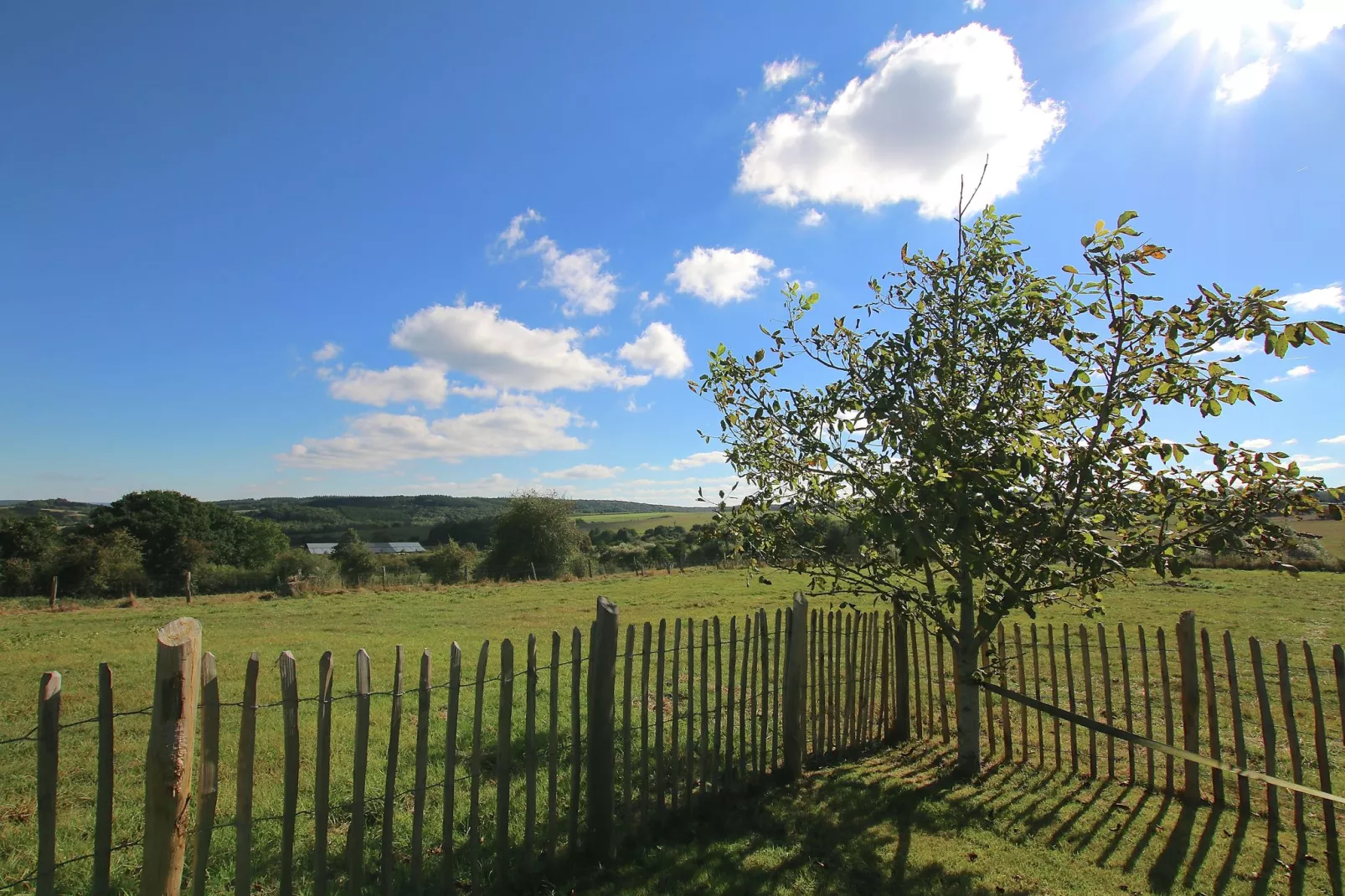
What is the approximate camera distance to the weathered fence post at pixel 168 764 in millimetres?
3232

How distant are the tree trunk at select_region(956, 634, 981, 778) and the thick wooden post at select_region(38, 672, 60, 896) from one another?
6.86 meters

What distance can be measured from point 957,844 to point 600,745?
2.99 meters

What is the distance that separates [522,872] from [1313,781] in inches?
324

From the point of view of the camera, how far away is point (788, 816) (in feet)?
19.3

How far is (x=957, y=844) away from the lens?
5.46m

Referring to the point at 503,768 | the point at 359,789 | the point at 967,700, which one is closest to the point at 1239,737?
the point at 967,700

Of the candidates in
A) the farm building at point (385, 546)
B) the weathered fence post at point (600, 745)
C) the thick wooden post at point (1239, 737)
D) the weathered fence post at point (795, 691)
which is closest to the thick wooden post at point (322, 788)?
the weathered fence post at point (600, 745)

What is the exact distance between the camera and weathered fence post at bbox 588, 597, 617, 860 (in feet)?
16.7

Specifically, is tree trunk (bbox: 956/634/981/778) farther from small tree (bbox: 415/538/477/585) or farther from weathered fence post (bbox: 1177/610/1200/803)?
small tree (bbox: 415/538/477/585)

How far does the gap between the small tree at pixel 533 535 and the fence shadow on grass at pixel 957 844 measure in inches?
1981

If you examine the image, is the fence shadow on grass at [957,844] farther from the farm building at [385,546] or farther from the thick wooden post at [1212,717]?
the farm building at [385,546]

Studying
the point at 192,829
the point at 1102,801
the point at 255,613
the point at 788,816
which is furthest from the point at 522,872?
the point at 255,613

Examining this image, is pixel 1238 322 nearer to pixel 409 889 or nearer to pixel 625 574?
pixel 409 889

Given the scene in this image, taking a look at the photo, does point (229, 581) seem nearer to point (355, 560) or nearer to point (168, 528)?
point (355, 560)
